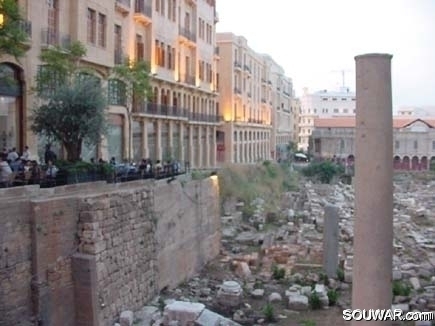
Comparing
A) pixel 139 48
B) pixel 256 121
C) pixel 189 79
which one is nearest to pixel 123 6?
pixel 139 48

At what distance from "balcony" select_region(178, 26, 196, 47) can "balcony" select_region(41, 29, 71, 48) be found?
17370 millimetres

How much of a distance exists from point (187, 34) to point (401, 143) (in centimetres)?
5206

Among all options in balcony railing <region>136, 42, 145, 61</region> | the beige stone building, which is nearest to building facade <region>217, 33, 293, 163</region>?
the beige stone building

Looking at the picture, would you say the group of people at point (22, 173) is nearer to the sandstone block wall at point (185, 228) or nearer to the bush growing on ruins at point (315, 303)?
the sandstone block wall at point (185, 228)

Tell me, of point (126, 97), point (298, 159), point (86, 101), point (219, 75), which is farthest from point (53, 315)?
→ point (298, 159)

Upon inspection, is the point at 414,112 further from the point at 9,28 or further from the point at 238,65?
→ the point at 9,28

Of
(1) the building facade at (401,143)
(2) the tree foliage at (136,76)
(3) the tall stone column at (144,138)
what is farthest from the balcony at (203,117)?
(1) the building facade at (401,143)

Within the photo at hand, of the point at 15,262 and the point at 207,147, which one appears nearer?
the point at 15,262

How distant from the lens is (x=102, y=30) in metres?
29.4

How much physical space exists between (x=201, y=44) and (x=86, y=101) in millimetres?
29125

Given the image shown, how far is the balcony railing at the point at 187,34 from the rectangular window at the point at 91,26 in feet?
48.5

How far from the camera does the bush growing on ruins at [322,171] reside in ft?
224

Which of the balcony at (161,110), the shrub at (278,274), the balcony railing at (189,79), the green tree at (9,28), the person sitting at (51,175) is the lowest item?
the shrub at (278,274)

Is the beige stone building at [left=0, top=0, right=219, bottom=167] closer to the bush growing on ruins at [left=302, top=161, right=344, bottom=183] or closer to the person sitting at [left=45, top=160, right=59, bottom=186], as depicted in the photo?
the person sitting at [left=45, top=160, right=59, bottom=186]
